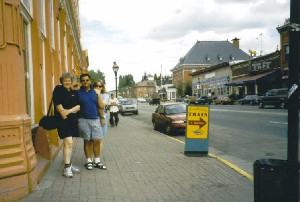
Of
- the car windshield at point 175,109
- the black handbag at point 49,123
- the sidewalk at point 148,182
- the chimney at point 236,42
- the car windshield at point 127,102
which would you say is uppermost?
the chimney at point 236,42

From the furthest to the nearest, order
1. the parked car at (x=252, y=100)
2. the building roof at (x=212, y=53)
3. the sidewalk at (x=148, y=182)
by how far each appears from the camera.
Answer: the building roof at (x=212, y=53), the parked car at (x=252, y=100), the sidewalk at (x=148, y=182)

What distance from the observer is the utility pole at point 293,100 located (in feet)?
12.0

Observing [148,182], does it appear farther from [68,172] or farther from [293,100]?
[293,100]

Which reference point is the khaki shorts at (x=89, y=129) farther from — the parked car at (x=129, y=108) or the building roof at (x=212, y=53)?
the building roof at (x=212, y=53)

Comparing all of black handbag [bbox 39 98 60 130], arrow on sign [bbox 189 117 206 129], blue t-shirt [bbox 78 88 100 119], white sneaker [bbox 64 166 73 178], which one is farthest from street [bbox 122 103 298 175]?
black handbag [bbox 39 98 60 130]

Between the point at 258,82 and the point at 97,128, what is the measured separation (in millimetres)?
43704

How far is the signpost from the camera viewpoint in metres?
9.04

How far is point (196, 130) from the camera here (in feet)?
30.1

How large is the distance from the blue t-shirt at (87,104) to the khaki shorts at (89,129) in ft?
0.32

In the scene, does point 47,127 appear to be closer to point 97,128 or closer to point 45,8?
point 97,128

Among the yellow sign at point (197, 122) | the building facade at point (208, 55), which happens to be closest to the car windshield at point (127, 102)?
the yellow sign at point (197, 122)

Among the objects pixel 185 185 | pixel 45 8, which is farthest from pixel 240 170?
pixel 45 8

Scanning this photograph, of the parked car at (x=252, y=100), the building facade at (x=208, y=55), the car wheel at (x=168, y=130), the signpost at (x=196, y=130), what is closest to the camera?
the signpost at (x=196, y=130)

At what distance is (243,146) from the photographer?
11.3 meters
